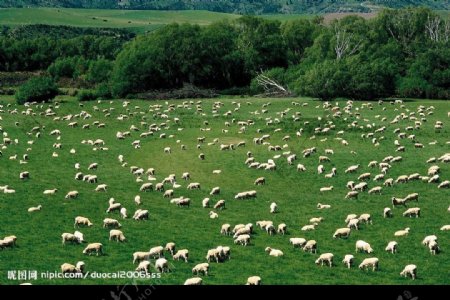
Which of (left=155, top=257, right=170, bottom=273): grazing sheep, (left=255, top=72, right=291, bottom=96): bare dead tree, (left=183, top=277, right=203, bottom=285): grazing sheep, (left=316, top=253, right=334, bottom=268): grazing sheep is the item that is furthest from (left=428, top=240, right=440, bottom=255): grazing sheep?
→ (left=255, top=72, right=291, bottom=96): bare dead tree

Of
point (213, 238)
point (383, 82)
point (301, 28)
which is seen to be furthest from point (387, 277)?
point (301, 28)

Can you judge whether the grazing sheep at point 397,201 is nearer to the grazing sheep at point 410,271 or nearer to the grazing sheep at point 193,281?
the grazing sheep at point 410,271

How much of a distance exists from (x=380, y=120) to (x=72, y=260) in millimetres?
36094

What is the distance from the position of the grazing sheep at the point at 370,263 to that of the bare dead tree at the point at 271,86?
54286mm

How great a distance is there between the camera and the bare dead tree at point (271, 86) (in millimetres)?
77562

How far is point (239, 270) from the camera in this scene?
22.5 metres

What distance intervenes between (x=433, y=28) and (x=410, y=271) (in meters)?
75.9

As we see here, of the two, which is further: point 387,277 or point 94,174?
point 94,174

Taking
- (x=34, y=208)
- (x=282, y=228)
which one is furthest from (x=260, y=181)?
(x=34, y=208)

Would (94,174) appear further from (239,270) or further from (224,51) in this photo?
(224,51)

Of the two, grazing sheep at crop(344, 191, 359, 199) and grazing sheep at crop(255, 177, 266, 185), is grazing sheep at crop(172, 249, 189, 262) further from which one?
grazing sheep at crop(255, 177, 266, 185)

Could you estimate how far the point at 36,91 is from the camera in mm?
72438

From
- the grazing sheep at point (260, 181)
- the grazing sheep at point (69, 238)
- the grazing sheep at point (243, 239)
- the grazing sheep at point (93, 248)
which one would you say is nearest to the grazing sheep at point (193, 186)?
the grazing sheep at point (260, 181)

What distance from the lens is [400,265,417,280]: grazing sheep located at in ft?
71.4
